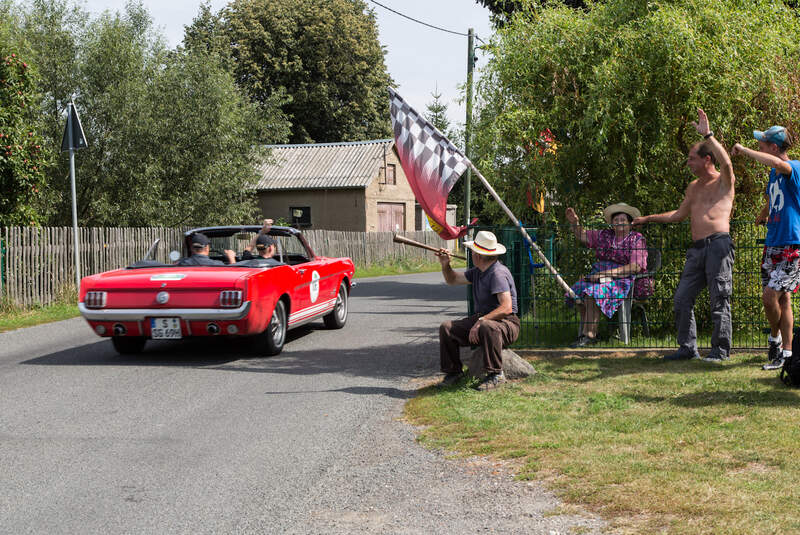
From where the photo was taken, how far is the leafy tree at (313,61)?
159 feet

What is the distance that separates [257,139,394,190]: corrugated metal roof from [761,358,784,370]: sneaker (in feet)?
103

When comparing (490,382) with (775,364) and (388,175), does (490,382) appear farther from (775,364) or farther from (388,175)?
(388,175)

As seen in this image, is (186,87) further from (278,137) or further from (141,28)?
(278,137)

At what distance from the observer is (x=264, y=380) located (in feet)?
26.8

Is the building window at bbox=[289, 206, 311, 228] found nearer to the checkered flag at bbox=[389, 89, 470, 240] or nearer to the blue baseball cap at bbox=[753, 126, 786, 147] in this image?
the checkered flag at bbox=[389, 89, 470, 240]

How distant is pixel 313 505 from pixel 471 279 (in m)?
3.82

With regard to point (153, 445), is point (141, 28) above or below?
above

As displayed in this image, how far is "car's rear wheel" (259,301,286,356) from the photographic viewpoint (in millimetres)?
9352

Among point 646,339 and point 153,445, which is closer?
point 153,445

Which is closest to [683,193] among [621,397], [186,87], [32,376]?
[621,397]

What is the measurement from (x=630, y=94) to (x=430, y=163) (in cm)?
228

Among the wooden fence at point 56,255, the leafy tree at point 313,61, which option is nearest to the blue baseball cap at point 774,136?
the wooden fence at point 56,255

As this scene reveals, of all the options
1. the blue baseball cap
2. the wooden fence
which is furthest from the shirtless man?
the wooden fence

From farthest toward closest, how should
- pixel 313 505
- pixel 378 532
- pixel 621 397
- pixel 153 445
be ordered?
pixel 621 397 < pixel 153 445 < pixel 313 505 < pixel 378 532
